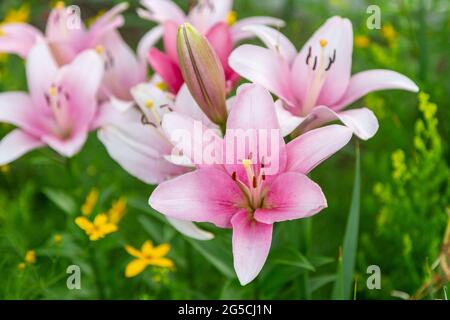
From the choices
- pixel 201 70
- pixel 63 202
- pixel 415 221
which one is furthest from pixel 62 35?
pixel 415 221

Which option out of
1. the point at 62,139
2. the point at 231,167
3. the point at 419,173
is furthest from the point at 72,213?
the point at 419,173

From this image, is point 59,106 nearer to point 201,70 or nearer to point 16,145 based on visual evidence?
point 16,145

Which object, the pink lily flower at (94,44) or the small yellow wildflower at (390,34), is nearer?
the pink lily flower at (94,44)

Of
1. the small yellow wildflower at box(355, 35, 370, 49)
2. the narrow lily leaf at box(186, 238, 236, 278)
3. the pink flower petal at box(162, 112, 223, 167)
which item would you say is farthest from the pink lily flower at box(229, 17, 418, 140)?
the small yellow wildflower at box(355, 35, 370, 49)

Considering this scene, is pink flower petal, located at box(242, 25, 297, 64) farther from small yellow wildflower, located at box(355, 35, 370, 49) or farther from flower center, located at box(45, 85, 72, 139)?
small yellow wildflower, located at box(355, 35, 370, 49)

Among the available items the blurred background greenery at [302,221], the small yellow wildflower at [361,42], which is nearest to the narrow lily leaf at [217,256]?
the blurred background greenery at [302,221]

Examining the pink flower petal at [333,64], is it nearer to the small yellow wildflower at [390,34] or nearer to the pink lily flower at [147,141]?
Answer: the pink lily flower at [147,141]
